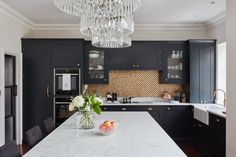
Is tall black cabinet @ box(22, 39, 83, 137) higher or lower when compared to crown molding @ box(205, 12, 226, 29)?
lower

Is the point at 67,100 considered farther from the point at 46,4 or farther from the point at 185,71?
the point at 185,71

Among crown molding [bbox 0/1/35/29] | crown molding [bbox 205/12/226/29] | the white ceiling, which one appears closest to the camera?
the white ceiling

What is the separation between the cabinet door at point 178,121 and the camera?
5484 mm

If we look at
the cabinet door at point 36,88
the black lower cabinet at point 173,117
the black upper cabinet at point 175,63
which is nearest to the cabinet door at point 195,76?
the black upper cabinet at point 175,63

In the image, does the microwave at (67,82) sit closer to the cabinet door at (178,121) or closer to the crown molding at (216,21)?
the cabinet door at (178,121)

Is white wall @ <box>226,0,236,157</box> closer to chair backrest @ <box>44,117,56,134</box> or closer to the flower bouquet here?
the flower bouquet

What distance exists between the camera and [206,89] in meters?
5.58

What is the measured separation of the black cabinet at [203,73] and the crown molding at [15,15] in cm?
399

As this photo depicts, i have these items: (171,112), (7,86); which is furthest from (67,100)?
(171,112)

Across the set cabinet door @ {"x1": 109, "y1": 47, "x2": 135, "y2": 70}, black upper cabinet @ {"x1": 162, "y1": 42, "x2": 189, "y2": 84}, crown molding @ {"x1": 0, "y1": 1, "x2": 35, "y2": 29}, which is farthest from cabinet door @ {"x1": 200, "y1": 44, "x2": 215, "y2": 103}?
crown molding @ {"x1": 0, "y1": 1, "x2": 35, "y2": 29}

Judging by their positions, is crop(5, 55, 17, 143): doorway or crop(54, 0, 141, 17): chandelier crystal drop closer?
crop(54, 0, 141, 17): chandelier crystal drop

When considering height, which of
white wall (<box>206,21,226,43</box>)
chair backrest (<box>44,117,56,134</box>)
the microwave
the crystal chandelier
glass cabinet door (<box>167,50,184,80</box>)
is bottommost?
chair backrest (<box>44,117,56,134</box>)

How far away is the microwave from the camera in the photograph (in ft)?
17.9

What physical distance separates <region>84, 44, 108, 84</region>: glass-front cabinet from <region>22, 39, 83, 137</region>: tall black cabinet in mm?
322
